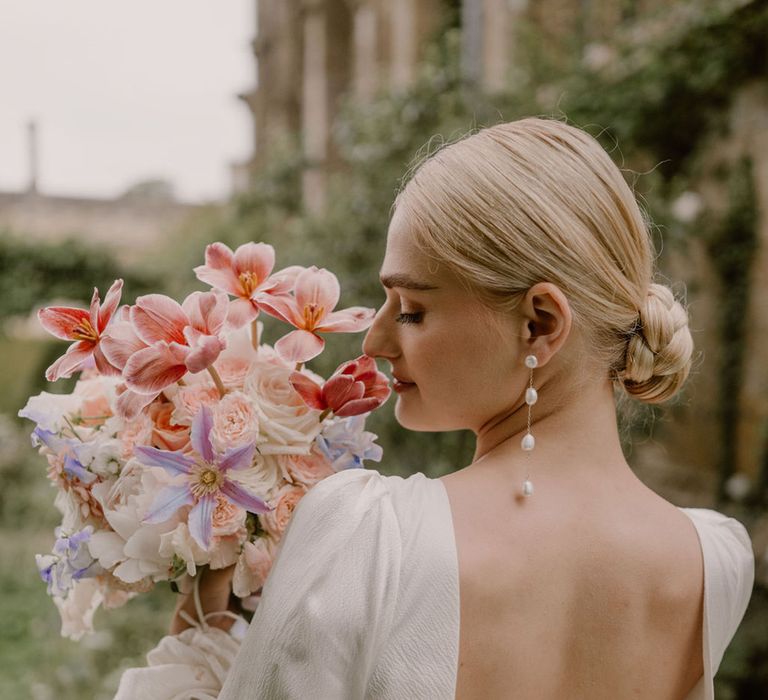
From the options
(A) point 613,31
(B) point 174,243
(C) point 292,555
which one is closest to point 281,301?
(C) point 292,555

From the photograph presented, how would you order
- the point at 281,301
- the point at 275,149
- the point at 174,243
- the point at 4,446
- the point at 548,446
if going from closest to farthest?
the point at 548,446, the point at 281,301, the point at 275,149, the point at 4,446, the point at 174,243

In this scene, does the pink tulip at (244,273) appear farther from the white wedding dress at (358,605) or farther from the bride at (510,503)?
the white wedding dress at (358,605)

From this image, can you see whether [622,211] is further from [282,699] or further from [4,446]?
[4,446]

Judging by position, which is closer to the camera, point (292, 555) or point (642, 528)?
point (292, 555)

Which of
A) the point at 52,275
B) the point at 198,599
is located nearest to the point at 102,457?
the point at 198,599

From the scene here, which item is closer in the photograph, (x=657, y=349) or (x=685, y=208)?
(x=657, y=349)

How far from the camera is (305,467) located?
114 centimetres

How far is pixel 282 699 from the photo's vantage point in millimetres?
945

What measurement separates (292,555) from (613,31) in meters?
5.84

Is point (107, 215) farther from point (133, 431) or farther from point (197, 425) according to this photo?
point (197, 425)

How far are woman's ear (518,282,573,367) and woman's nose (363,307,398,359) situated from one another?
184mm

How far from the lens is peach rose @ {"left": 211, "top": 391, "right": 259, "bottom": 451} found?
1062 millimetres

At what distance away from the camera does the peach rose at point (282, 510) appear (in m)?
1.11

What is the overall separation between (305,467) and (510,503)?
0.29 m
